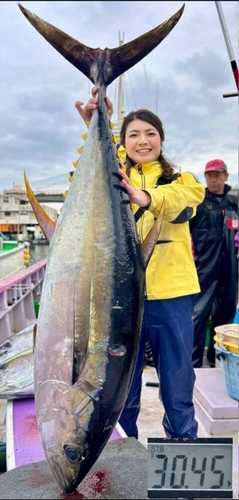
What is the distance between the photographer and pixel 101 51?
157 cm

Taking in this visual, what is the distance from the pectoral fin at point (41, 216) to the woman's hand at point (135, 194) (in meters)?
0.30

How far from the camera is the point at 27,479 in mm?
1409

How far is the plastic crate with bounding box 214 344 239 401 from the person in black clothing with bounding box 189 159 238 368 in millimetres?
1003

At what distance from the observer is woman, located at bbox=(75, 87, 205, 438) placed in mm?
2041

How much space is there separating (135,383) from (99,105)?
1379mm

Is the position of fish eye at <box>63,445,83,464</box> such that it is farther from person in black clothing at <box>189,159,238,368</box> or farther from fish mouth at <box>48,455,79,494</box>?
person in black clothing at <box>189,159,238,368</box>

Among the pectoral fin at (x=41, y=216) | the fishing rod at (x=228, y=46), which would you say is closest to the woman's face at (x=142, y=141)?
the fishing rod at (x=228, y=46)

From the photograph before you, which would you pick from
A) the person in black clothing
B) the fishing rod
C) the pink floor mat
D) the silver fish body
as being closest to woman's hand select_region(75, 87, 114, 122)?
the silver fish body

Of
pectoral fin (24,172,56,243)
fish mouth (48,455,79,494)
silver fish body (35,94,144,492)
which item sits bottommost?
fish mouth (48,455,79,494)

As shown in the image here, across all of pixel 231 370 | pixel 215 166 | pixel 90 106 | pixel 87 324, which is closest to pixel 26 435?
pixel 87 324

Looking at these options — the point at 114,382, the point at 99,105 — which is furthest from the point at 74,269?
the point at 99,105

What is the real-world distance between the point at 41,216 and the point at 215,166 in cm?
297

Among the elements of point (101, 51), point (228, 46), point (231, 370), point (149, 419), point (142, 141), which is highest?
Result: point (228, 46)

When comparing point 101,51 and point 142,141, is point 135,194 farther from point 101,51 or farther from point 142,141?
point 142,141
